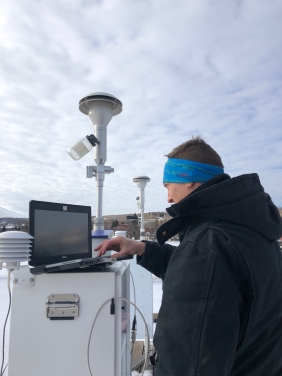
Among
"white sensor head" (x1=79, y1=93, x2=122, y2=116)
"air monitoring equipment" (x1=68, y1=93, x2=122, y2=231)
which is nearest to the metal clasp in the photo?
"air monitoring equipment" (x1=68, y1=93, x2=122, y2=231)

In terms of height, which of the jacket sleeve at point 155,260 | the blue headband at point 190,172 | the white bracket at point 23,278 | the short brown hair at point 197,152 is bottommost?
the white bracket at point 23,278

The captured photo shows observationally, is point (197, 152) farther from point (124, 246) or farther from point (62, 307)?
point (62, 307)

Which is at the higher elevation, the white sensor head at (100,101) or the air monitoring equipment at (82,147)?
the white sensor head at (100,101)

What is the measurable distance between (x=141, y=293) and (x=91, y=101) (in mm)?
2973

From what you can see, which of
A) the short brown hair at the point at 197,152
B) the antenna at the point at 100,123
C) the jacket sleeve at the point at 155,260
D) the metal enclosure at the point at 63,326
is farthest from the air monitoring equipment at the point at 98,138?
the short brown hair at the point at 197,152

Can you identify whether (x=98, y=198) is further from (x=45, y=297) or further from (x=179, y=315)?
(x=179, y=315)

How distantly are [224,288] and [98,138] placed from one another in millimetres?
2271

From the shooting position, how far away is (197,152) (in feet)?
4.27

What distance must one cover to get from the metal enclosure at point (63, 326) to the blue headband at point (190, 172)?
23.9 inches

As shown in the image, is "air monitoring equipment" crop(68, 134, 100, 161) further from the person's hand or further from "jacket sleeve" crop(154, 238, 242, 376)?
"jacket sleeve" crop(154, 238, 242, 376)

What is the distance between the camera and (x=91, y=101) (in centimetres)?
281

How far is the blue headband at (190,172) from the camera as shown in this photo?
1.24 metres

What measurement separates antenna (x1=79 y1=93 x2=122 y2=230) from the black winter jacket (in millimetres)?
1901

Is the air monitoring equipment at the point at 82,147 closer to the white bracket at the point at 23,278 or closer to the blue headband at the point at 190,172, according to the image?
the white bracket at the point at 23,278
